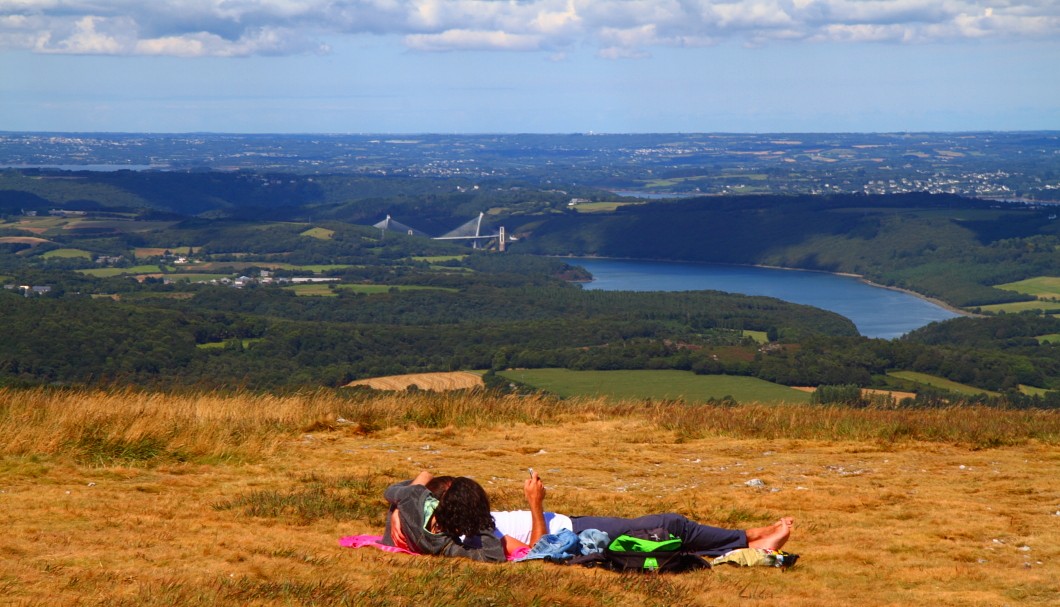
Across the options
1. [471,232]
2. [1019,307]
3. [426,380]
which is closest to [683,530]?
[426,380]

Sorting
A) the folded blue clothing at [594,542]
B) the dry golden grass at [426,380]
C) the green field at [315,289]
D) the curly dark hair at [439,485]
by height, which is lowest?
the green field at [315,289]

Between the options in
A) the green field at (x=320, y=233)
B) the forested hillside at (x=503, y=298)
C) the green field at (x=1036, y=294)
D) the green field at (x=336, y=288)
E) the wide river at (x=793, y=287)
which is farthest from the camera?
the green field at (x=320, y=233)

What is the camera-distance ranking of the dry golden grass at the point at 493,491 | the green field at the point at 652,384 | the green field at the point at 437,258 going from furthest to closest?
the green field at the point at 437,258 → the green field at the point at 652,384 → the dry golden grass at the point at 493,491

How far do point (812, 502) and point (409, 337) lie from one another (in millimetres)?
69746

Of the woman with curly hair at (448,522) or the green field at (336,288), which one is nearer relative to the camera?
the woman with curly hair at (448,522)

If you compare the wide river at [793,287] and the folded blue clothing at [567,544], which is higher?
the folded blue clothing at [567,544]

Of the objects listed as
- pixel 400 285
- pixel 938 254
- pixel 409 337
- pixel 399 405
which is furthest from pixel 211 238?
pixel 399 405

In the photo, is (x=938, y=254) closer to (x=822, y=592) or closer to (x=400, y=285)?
(x=400, y=285)

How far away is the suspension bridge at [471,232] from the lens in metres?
179

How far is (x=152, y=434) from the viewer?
34.2ft

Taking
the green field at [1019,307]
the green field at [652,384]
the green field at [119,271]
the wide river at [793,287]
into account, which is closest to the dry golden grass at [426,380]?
the green field at [652,384]

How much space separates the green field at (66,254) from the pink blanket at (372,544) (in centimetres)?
13397

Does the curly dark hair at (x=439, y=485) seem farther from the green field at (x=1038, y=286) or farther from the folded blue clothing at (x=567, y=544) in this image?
the green field at (x=1038, y=286)

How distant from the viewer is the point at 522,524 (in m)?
7.46
